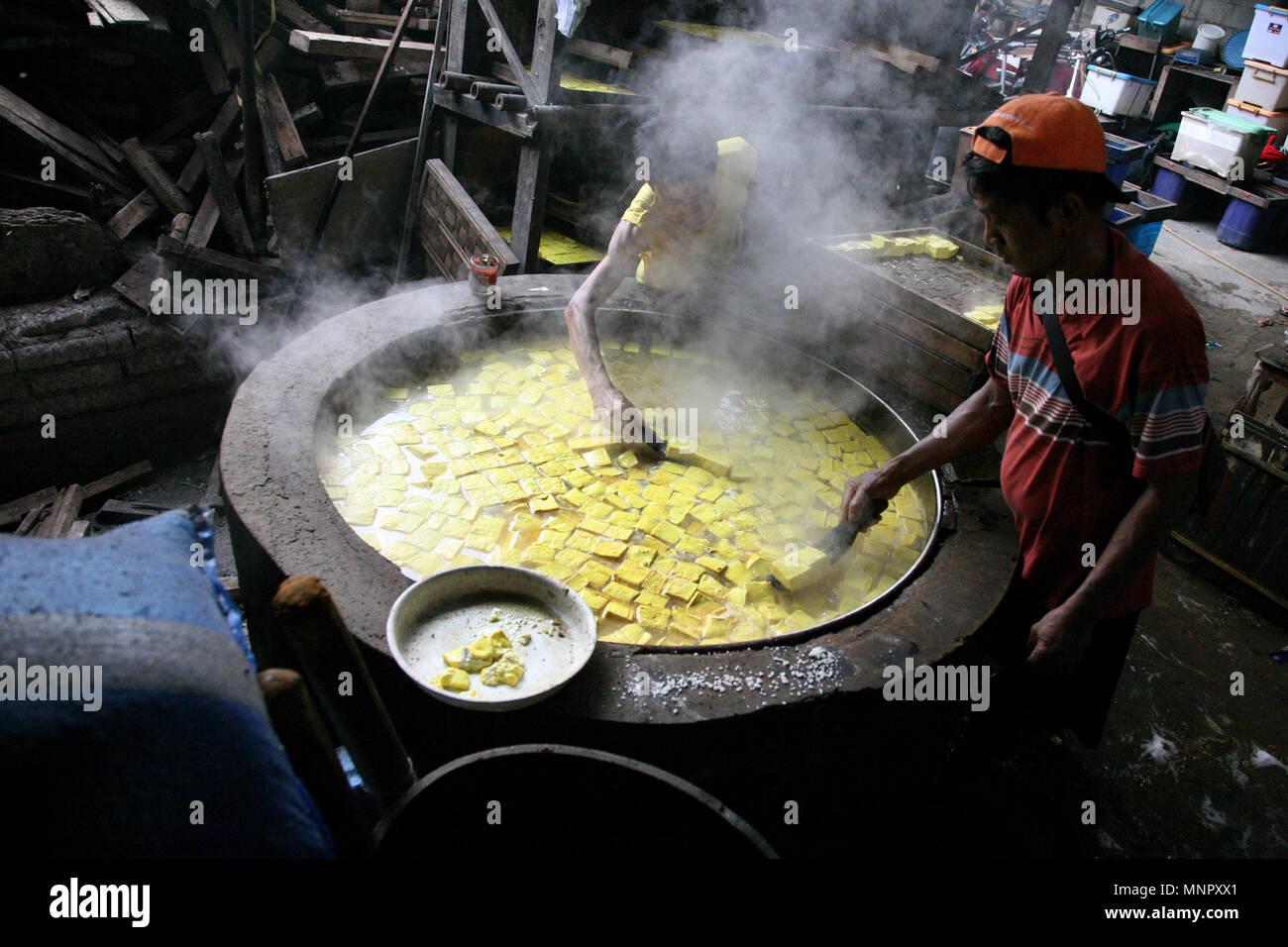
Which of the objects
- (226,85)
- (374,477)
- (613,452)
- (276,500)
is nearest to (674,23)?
(226,85)

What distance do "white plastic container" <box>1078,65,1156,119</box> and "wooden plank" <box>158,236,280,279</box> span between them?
14.5 m

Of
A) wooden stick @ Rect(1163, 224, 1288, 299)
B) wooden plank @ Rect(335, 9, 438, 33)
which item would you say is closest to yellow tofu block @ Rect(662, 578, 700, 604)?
wooden plank @ Rect(335, 9, 438, 33)

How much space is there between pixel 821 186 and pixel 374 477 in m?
5.52

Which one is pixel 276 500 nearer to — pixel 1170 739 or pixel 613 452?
pixel 613 452

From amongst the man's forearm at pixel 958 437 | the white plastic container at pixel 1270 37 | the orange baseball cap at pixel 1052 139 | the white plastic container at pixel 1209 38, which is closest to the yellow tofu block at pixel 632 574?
the man's forearm at pixel 958 437

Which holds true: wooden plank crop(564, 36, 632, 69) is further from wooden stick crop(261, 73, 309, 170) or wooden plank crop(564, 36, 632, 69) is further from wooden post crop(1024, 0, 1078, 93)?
wooden post crop(1024, 0, 1078, 93)

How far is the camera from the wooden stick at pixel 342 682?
155 cm

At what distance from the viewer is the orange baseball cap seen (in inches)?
82.8

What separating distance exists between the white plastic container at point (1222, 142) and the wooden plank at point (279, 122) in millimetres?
12895

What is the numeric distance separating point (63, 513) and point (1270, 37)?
53.8 feet

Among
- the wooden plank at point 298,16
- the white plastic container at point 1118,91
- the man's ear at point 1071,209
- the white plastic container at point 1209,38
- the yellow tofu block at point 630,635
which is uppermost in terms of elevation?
the white plastic container at point 1209,38

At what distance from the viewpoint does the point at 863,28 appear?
8.08 m

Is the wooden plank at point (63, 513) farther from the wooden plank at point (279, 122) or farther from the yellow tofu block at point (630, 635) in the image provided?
the yellow tofu block at point (630, 635)

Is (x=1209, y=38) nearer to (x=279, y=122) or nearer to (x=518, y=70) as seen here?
(x=518, y=70)
